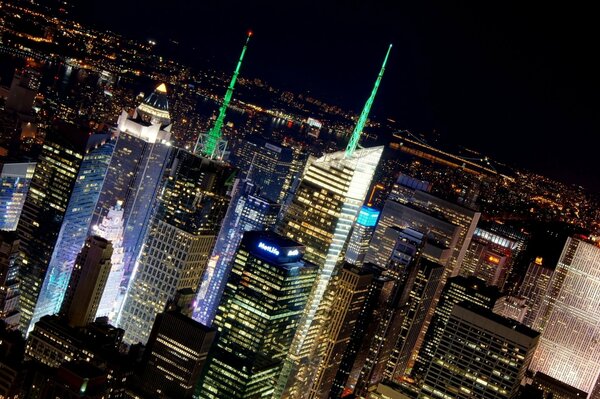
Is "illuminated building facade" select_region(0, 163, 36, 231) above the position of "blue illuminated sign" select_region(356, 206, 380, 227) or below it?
below

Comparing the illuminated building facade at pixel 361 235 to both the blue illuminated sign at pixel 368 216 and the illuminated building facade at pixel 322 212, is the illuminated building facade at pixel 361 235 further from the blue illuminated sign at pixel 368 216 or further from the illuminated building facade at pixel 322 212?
the illuminated building facade at pixel 322 212

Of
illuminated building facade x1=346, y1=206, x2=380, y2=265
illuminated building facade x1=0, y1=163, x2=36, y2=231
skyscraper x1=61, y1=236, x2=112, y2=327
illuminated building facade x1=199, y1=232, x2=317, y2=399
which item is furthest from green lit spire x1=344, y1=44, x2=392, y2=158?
illuminated building facade x1=0, y1=163, x2=36, y2=231

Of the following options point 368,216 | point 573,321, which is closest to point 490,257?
point 573,321

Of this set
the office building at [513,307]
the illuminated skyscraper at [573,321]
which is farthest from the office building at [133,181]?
the illuminated skyscraper at [573,321]

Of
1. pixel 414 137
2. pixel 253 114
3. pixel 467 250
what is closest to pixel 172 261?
pixel 253 114

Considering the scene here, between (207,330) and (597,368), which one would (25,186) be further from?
(597,368)

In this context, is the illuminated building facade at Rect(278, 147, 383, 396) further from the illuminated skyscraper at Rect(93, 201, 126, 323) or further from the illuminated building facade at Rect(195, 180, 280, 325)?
the illuminated skyscraper at Rect(93, 201, 126, 323)
